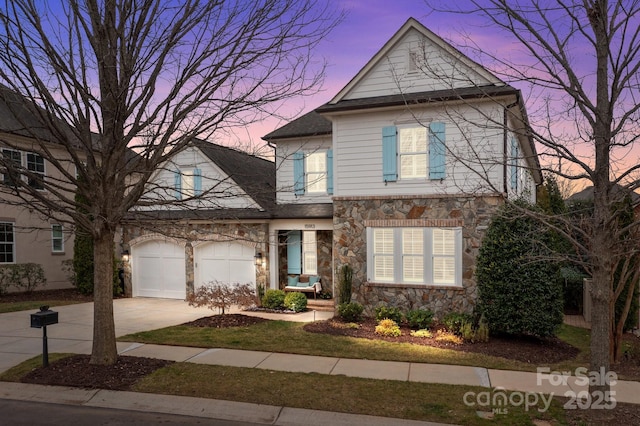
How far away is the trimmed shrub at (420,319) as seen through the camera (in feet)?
35.8

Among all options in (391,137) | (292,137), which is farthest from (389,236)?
(292,137)

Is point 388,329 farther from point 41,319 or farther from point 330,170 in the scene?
point 41,319

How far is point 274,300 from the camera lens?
1387cm

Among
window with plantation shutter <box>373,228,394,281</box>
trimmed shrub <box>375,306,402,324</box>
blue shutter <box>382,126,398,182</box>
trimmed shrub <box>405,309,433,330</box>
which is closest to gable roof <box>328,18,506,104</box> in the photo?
blue shutter <box>382,126,398,182</box>

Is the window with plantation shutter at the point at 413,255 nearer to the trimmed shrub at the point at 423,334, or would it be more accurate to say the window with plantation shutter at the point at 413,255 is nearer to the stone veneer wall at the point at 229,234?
the trimmed shrub at the point at 423,334

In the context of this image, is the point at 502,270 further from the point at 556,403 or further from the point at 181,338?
the point at 181,338

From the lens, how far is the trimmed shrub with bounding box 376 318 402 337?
10.3 metres

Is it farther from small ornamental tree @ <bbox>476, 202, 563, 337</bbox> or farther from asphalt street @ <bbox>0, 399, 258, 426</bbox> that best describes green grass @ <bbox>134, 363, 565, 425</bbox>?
small ornamental tree @ <bbox>476, 202, 563, 337</bbox>

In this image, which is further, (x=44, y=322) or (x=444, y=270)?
(x=444, y=270)

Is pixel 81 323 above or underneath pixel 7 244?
underneath

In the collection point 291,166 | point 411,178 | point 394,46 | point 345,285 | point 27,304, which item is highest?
point 394,46

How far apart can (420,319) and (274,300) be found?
16.1ft

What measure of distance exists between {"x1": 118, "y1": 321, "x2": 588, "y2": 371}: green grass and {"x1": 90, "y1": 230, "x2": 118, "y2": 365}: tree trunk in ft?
6.22

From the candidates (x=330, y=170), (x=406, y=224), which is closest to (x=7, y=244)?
(x=330, y=170)
